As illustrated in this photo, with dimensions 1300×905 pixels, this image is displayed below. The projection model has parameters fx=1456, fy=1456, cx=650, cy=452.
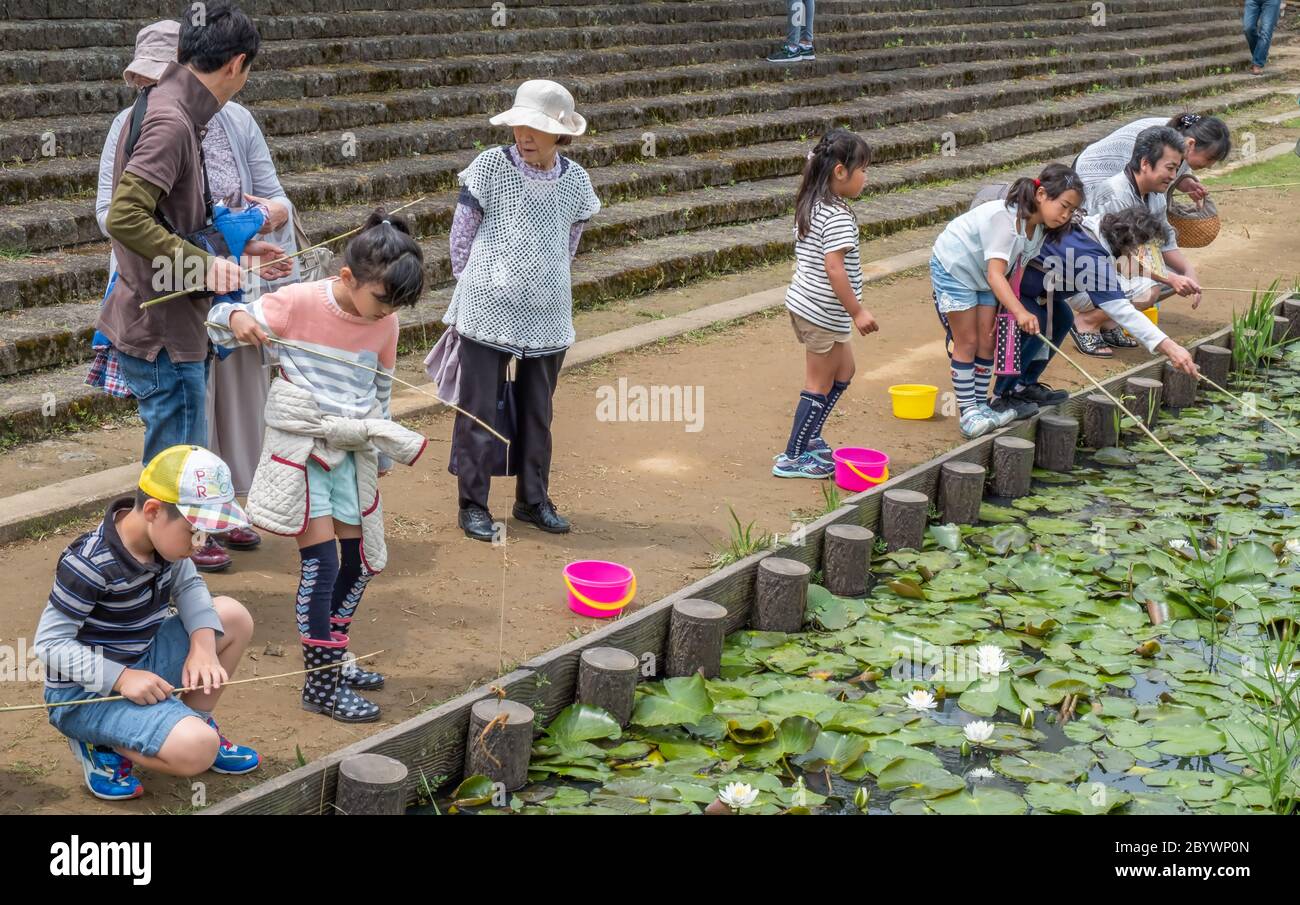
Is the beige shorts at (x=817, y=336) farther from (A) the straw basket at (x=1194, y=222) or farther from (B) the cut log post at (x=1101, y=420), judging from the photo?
(A) the straw basket at (x=1194, y=222)

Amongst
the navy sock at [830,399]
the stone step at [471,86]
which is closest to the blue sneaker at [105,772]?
the navy sock at [830,399]

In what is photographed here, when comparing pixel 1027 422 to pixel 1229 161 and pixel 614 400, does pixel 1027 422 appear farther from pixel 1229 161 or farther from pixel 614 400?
pixel 1229 161

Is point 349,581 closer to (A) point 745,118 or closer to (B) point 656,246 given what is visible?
(B) point 656,246

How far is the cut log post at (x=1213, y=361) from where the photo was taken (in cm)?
739

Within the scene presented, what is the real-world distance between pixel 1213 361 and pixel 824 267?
2.93 m

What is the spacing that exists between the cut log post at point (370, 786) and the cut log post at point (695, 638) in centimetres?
112

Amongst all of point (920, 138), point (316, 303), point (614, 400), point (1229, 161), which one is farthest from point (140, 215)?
point (1229, 161)

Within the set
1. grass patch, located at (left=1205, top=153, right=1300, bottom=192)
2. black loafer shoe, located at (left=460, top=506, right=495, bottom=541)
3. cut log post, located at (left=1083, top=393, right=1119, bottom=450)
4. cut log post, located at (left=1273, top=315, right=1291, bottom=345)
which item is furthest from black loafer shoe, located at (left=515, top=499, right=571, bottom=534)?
grass patch, located at (left=1205, top=153, right=1300, bottom=192)

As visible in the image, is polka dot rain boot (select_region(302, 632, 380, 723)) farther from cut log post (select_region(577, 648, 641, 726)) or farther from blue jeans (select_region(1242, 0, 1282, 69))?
blue jeans (select_region(1242, 0, 1282, 69))

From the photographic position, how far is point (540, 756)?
3775mm

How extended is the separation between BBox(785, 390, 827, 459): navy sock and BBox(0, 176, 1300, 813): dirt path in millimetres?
154

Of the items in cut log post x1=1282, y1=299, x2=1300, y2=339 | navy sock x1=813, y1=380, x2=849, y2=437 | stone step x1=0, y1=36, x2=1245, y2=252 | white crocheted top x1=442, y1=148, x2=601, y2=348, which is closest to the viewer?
white crocheted top x1=442, y1=148, x2=601, y2=348

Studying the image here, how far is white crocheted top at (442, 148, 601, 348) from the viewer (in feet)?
15.8

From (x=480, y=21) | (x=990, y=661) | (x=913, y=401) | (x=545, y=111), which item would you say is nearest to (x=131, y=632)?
(x=545, y=111)
